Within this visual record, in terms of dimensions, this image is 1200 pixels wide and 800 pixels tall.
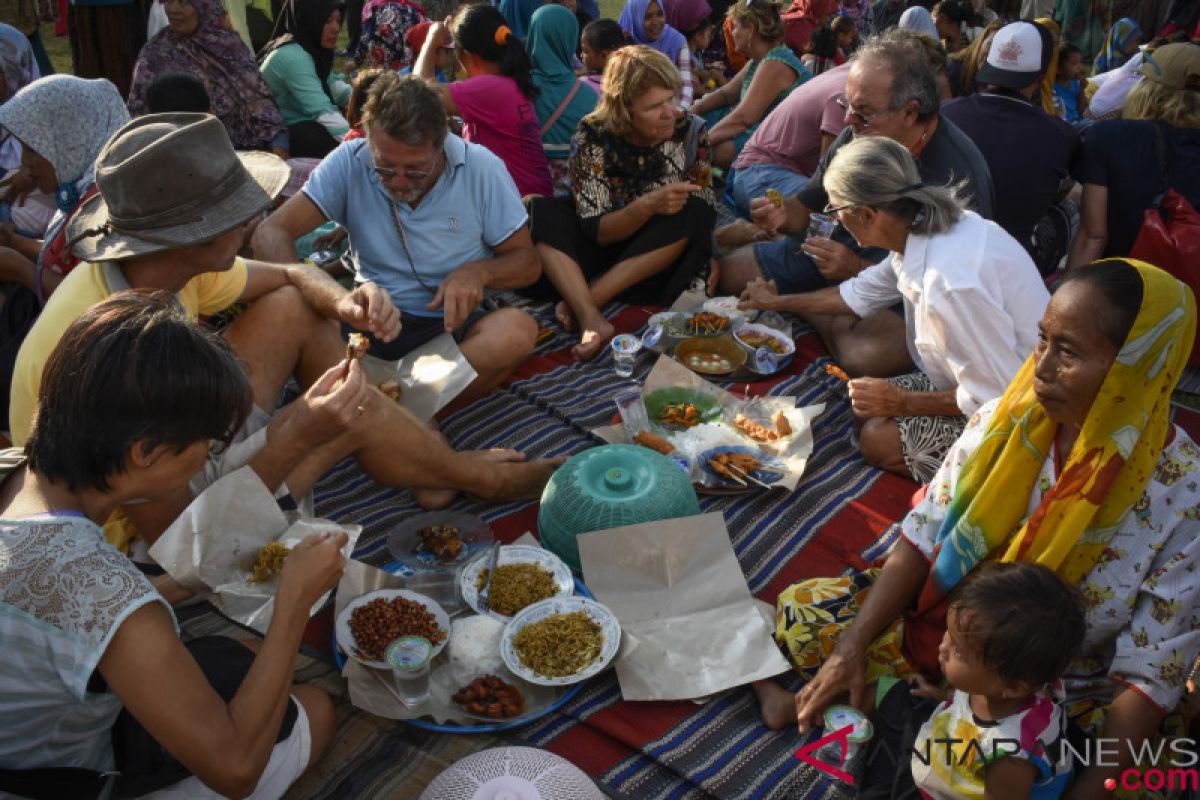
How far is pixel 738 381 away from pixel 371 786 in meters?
2.72

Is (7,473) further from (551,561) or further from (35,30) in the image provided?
(35,30)

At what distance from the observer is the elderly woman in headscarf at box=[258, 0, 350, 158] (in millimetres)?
6902

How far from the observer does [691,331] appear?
191 inches

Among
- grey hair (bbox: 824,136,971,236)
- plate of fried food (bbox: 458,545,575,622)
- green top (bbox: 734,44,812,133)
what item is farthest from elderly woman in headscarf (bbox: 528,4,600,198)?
plate of fried food (bbox: 458,545,575,622)

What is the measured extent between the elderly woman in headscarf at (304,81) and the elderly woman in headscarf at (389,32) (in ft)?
4.75

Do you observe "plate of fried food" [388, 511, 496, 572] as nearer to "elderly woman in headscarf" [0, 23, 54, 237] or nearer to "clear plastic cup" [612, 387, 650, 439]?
"clear plastic cup" [612, 387, 650, 439]

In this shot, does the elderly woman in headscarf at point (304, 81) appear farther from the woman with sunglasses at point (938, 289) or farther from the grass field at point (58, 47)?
the woman with sunglasses at point (938, 289)

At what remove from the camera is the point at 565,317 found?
5113 mm

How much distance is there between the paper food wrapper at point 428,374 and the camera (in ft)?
13.1

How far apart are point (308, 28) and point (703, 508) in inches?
214

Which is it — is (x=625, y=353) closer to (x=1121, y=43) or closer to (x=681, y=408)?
(x=681, y=408)

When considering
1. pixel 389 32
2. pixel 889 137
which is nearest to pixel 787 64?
pixel 889 137

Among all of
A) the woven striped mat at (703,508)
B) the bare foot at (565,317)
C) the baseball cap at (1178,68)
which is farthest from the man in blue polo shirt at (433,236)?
the baseball cap at (1178,68)

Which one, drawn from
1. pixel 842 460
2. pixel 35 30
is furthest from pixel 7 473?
pixel 35 30
